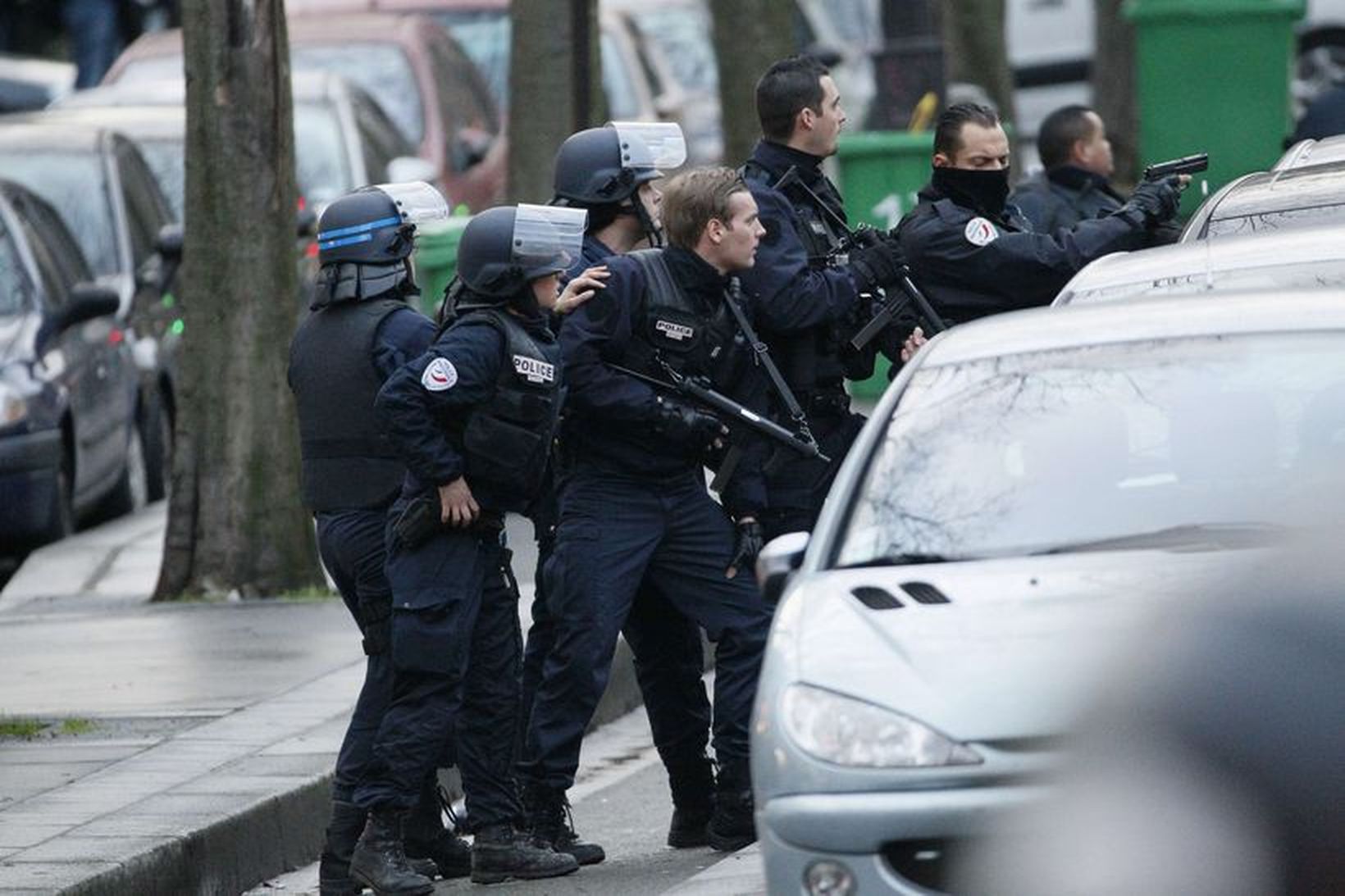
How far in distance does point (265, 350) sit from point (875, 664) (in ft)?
23.7

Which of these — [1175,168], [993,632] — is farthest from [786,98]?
[993,632]

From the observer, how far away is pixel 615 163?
8.43 meters

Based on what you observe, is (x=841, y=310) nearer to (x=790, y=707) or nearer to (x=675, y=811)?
(x=675, y=811)

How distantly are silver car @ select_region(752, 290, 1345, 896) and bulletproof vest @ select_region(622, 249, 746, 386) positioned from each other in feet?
3.80

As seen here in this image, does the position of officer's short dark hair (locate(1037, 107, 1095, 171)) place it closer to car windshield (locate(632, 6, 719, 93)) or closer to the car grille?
the car grille

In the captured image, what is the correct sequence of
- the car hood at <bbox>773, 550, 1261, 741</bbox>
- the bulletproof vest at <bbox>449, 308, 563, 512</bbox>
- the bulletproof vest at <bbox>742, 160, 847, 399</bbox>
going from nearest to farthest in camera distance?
the car hood at <bbox>773, 550, 1261, 741</bbox>, the bulletproof vest at <bbox>449, 308, 563, 512</bbox>, the bulletproof vest at <bbox>742, 160, 847, 399</bbox>

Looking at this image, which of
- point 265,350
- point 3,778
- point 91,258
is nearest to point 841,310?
point 3,778

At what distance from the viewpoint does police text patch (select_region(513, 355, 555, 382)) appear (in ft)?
25.4

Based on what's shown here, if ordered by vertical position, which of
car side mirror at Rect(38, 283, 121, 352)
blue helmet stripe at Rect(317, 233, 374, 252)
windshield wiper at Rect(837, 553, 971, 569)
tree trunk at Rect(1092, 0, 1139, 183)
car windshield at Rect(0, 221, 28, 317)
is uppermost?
blue helmet stripe at Rect(317, 233, 374, 252)

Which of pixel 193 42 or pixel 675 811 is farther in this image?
pixel 193 42

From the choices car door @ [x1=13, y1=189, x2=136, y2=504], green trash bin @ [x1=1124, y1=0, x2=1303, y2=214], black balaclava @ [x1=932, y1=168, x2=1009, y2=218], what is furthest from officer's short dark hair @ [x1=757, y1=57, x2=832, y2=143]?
green trash bin @ [x1=1124, y1=0, x2=1303, y2=214]

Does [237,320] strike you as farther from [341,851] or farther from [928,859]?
[928,859]

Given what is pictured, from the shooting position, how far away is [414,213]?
8188mm

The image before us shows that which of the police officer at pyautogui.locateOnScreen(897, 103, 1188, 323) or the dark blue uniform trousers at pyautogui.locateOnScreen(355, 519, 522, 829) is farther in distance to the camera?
the police officer at pyautogui.locateOnScreen(897, 103, 1188, 323)
